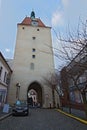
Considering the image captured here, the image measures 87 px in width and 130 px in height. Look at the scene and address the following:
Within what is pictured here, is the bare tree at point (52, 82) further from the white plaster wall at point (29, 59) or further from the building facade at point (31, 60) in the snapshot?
the white plaster wall at point (29, 59)

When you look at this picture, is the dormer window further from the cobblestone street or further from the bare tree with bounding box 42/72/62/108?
the cobblestone street

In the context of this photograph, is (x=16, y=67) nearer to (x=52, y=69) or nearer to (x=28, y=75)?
(x=28, y=75)

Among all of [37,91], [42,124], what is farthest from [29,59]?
[42,124]

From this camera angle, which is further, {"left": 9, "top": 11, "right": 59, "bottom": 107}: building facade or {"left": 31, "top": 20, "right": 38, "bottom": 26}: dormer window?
{"left": 31, "top": 20, "right": 38, "bottom": 26}: dormer window

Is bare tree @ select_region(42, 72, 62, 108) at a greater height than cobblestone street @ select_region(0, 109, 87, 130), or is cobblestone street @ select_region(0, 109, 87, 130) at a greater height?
bare tree @ select_region(42, 72, 62, 108)

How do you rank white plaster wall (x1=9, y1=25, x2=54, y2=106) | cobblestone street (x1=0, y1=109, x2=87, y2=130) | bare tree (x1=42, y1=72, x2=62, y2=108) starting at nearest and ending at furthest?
cobblestone street (x1=0, y1=109, x2=87, y2=130)
bare tree (x1=42, y1=72, x2=62, y2=108)
white plaster wall (x1=9, y1=25, x2=54, y2=106)

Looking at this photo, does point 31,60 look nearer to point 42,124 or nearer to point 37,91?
point 37,91

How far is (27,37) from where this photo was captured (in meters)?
39.2

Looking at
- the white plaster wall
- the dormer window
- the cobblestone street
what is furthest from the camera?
the dormer window

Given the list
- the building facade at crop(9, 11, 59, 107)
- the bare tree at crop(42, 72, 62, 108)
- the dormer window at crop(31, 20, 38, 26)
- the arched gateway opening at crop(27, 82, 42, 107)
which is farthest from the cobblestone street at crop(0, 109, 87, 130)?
the dormer window at crop(31, 20, 38, 26)

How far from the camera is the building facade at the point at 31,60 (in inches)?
1380

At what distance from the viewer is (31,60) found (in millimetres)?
37469

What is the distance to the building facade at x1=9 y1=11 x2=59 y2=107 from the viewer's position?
1380 inches

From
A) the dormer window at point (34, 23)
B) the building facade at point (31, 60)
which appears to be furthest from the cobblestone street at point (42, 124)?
the dormer window at point (34, 23)
